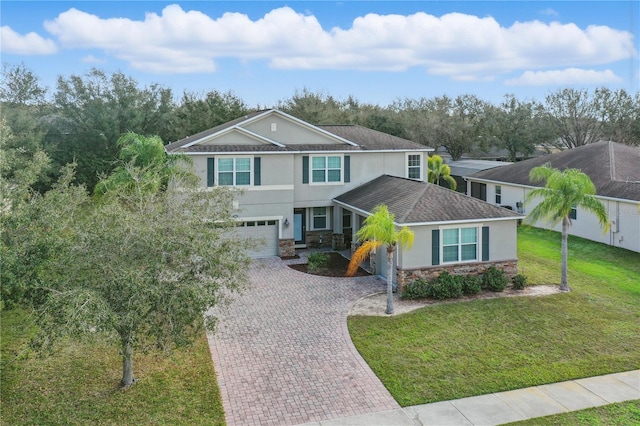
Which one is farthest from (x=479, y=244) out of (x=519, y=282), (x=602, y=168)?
(x=602, y=168)

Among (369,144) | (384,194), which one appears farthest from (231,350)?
(369,144)

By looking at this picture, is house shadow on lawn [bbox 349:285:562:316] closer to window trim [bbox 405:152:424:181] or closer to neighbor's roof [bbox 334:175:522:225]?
neighbor's roof [bbox 334:175:522:225]

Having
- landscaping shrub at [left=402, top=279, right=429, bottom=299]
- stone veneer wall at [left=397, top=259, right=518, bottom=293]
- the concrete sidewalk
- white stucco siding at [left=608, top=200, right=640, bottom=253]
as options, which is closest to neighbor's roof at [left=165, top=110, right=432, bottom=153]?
stone veneer wall at [left=397, top=259, right=518, bottom=293]

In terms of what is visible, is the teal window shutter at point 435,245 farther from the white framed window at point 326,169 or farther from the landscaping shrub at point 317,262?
the white framed window at point 326,169

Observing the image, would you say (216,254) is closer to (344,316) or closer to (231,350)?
(231,350)

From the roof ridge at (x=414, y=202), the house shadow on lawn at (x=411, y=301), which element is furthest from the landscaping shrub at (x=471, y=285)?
the roof ridge at (x=414, y=202)
